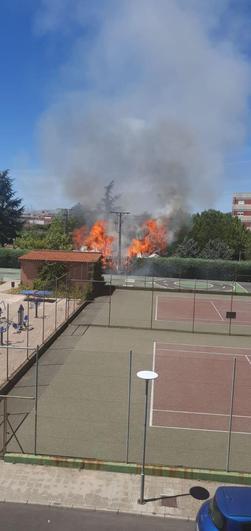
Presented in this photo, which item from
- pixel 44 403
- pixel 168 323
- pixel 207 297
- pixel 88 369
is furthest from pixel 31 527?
pixel 207 297

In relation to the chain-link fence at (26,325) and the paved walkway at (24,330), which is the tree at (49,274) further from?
the paved walkway at (24,330)

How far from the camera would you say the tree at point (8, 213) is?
77.4 metres

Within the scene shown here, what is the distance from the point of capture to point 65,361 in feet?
70.5

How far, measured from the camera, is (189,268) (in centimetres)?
5994

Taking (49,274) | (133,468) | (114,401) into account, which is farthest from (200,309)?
(133,468)

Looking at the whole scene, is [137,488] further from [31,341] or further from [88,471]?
[31,341]

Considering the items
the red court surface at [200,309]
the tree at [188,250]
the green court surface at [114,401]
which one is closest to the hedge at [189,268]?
the tree at [188,250]

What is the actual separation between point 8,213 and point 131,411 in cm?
6624

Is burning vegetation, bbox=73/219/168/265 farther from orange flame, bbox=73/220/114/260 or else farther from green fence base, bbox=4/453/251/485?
green fence base, bbox=4/453/251/485

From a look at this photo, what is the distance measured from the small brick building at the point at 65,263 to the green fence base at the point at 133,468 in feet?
85.4

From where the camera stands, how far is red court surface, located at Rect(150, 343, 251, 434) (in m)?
15.7

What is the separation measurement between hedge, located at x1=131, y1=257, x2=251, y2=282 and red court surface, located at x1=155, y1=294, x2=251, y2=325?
50.7ft

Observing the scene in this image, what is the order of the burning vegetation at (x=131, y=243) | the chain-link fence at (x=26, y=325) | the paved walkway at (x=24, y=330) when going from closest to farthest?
the paved walkway at (x=24, y=330) → the chain-link fence at (x=26, y=325) → the burning vegetation at (x=131, y=243)

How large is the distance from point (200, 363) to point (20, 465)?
481 inches
